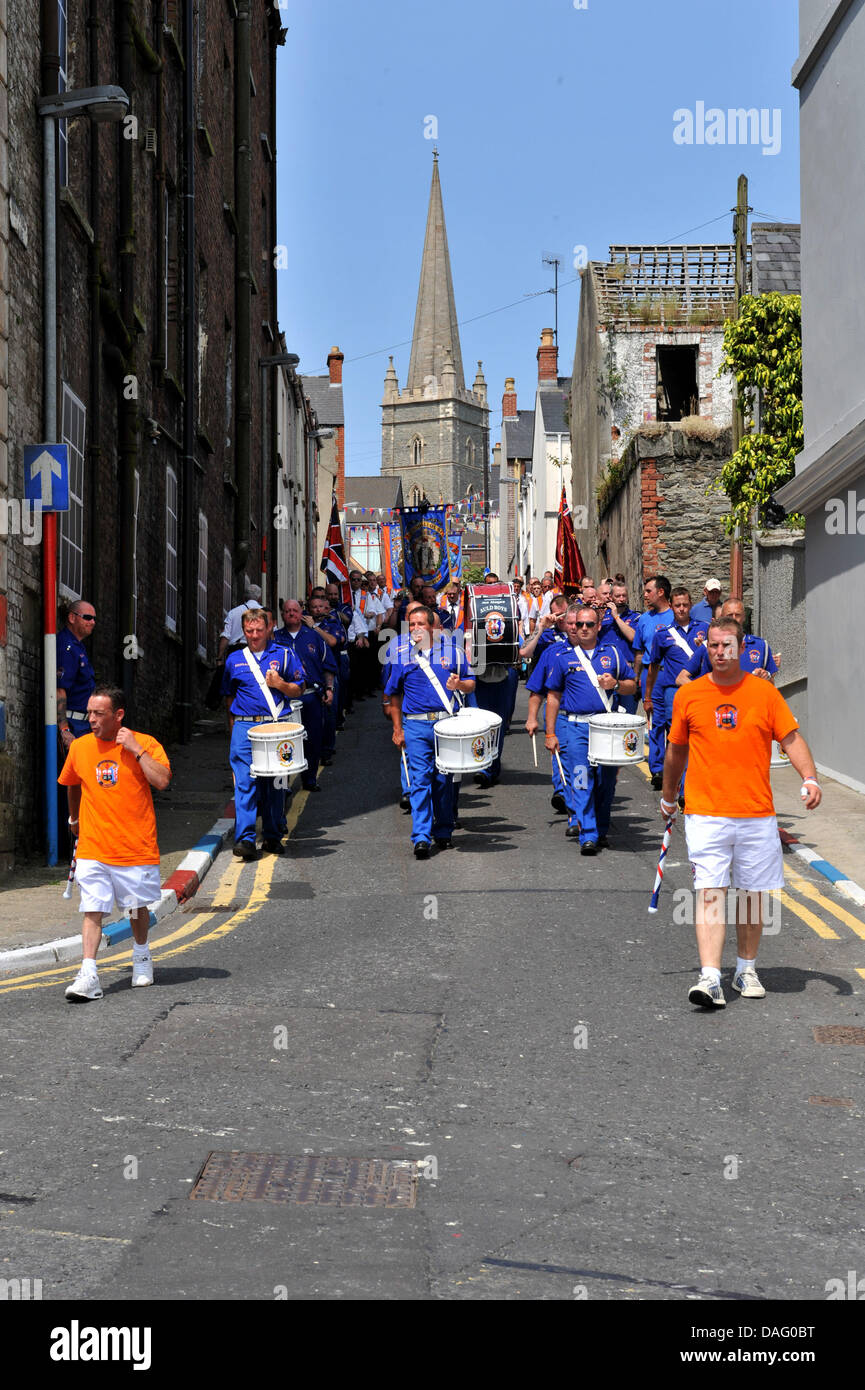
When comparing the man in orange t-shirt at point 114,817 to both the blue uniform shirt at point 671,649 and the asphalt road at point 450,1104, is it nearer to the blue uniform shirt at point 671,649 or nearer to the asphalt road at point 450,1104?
the asphalt road at point 450,1104

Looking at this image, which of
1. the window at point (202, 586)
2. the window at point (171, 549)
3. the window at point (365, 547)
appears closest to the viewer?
the window at point (171, 549)

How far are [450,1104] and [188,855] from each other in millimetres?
6521

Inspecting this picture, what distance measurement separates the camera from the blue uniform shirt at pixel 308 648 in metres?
16.6

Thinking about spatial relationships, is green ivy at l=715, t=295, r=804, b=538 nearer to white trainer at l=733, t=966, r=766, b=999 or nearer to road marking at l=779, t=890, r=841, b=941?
road marking at l=779, t=890, r=841, b=941

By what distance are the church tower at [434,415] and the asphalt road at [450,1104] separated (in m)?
133

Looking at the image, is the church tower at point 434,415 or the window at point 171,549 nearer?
the window at point 171,549

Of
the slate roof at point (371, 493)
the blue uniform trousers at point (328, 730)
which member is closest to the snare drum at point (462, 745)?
the blue uniform trousers at point (328, 730)

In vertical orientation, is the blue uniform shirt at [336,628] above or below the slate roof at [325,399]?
below

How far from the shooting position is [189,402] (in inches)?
858

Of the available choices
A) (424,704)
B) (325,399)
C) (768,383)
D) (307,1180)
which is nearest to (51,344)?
(424,704)

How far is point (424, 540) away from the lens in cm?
3678

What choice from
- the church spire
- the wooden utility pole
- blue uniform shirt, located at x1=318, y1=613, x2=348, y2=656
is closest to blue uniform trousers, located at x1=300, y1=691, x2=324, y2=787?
blue uniform shirt, located at x1=318, y1=613, x2=348, y2=656

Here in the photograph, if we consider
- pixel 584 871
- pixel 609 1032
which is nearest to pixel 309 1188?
pixel 609 1032

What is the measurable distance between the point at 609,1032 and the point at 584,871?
4581 mm
